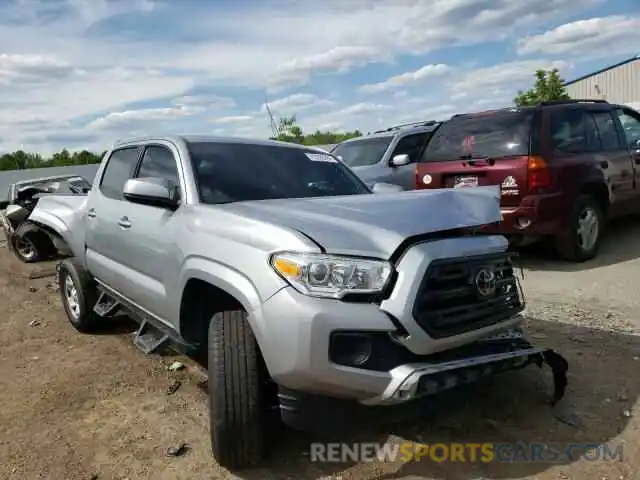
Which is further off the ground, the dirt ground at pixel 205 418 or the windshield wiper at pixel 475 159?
the windshield wiper at pixel 475 159

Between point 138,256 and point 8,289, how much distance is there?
17.4ft

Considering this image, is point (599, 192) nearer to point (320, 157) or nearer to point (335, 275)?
point (320, 157)

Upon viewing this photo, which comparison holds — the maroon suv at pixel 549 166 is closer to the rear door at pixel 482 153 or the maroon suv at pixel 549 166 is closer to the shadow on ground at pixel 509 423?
the rear door at pixel 482 153

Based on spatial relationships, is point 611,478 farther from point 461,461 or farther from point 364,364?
point 364,364

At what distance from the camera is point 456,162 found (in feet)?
23.5

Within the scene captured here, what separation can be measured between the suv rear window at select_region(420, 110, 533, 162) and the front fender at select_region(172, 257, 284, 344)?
4454 mm

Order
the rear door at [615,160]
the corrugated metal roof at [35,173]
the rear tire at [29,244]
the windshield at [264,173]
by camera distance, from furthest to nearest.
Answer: the corrugated metal roof at [35,173] → the rear tire at [29,244] → the rear door at [615,160] → the windshield at [264,173]

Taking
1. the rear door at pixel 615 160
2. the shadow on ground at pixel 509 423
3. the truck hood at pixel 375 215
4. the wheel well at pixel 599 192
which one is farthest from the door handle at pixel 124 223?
the rear door at pixel 615 160

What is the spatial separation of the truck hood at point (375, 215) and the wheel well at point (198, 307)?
48cm

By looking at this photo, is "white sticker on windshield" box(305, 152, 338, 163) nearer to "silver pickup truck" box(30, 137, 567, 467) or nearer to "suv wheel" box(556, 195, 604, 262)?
"silver pickup truck" box(30, 137, 567, 467)

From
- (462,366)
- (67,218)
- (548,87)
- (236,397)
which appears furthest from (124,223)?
(548,87)

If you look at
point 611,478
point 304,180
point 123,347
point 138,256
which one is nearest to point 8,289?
point 123,347

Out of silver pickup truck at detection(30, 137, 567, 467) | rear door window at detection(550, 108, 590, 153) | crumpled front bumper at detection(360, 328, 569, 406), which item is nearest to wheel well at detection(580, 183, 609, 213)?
rear door window at detection(550, 108, 590, 153)

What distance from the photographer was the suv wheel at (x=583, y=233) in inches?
267
